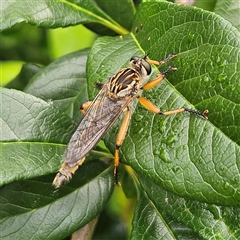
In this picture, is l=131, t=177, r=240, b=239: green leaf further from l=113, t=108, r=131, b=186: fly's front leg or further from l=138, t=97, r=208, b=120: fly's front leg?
l=138, t=97, r=208, b=120: fly's front leg

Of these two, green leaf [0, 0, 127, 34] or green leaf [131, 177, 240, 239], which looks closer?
green leaf [131, 177, 240, 239]

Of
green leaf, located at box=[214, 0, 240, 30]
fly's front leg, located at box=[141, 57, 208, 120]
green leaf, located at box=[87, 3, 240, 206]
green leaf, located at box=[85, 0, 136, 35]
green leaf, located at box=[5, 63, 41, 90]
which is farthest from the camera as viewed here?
green leaf, located at box=[5, 63, 41, 90]

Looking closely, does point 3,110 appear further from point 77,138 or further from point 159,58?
point 159,58

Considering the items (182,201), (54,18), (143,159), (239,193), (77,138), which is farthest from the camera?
(54,18)

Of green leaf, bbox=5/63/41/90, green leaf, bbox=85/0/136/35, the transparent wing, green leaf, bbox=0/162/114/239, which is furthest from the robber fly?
green leaf, bbox=5/63/41/90

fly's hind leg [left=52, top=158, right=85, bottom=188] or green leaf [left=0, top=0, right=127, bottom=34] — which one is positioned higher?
green leaf [left=0, top=0, right=127, bottom=34]

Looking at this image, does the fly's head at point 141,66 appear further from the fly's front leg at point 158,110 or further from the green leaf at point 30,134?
the green leaf at point 30,134

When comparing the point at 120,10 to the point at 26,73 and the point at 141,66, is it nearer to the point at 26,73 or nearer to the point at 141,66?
the point at 141,66

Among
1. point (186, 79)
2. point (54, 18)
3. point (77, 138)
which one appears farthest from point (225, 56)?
point (54, 18)
